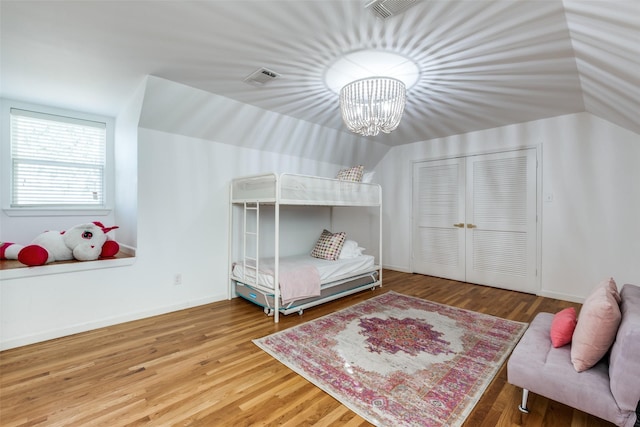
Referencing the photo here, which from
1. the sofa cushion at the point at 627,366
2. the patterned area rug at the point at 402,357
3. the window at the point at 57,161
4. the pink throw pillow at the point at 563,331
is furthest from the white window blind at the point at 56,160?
the sofa cushion at the point at 627,366

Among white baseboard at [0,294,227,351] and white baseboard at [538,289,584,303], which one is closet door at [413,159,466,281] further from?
white baseboard at [0,294,227,351]

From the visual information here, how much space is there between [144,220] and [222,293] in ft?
4.15

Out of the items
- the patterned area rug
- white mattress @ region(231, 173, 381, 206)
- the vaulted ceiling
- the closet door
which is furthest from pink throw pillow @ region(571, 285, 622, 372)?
the closet door

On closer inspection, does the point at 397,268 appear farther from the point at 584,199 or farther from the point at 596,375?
the point at 596,375

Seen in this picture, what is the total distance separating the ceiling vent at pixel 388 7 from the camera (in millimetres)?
1609

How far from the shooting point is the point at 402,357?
225 centimetres

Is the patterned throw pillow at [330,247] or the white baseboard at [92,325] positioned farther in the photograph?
the patterned throw pillow at [330,247]

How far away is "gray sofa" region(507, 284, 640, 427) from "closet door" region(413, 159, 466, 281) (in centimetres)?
278

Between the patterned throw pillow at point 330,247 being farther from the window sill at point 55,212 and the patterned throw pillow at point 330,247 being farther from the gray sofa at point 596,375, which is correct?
the window sill at point 55,212

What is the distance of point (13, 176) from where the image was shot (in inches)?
122

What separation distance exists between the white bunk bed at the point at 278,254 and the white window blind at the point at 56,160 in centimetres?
176

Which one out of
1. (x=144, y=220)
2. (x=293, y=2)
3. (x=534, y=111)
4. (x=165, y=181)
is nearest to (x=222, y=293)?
(x=144, y=220)

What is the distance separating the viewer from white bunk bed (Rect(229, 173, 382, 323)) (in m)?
3.00

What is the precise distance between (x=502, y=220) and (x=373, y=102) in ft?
9.56
